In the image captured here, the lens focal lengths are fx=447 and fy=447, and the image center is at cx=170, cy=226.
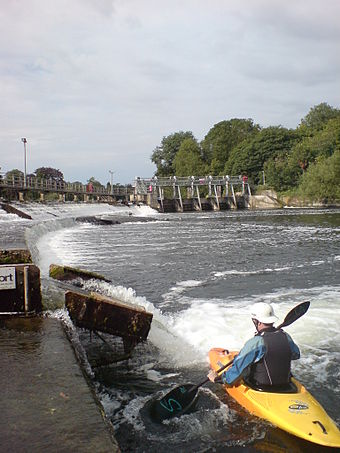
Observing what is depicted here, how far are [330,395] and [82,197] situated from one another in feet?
215

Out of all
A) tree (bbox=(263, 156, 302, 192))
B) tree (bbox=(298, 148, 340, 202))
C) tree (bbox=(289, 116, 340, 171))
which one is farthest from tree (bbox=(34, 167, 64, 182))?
tree (bbox=(298, 148, 340, 202))

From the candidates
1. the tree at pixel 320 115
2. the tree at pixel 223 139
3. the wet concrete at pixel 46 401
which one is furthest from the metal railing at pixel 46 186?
the tree at pixel 320 115

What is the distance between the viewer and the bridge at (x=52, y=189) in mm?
37969

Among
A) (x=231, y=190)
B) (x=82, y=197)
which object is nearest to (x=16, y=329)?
(x=82, y=197)

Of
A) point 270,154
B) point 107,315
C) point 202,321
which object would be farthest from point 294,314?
point 270,154

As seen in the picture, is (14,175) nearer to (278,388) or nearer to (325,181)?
(325,181)

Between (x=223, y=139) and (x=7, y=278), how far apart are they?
92.5m

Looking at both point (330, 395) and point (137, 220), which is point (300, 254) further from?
point (137, 220)

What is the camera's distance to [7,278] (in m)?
5.84

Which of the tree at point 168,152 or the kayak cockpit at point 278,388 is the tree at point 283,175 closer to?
the tree at point 168,152

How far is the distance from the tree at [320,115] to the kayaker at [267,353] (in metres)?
97.7

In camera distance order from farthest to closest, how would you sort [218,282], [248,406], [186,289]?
[218,282], [186,289], [248,406]

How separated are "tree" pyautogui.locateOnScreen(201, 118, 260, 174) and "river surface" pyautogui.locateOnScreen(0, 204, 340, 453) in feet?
250

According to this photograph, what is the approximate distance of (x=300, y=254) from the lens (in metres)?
16.3
